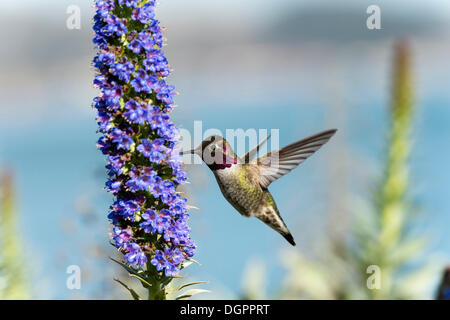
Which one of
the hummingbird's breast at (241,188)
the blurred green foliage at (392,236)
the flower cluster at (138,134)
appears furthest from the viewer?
the blurred green foliage at (392,236)

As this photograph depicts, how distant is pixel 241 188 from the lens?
6.88 meters

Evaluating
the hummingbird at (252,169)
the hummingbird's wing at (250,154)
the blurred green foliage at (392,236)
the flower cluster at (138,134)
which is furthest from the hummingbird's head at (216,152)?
the blurred green foliage at (392,236)

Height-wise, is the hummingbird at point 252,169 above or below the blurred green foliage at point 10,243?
above

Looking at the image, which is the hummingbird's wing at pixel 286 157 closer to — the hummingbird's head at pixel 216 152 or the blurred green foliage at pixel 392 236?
the hummingbird's head at pixel 216 152

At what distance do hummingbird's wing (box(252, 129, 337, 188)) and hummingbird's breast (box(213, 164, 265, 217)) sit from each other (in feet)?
0.39

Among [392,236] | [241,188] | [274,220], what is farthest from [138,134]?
[392,236]

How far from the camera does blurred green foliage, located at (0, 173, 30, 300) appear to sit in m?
8.34

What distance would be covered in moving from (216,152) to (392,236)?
4811 mm

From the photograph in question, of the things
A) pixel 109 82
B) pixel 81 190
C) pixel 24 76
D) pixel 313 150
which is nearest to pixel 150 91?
pixel 109 82

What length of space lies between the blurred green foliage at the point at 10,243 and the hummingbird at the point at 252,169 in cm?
301

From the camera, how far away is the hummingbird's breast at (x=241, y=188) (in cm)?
681

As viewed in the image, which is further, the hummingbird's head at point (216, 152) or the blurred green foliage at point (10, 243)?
the blurred green foliage at point (10, 243)

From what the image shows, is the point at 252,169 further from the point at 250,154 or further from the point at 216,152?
the point at 216,152

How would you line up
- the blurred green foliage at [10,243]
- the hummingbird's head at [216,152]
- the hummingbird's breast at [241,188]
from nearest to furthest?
the hummingbird's head at [216,152] → the hummingbird's breast at [241,188] → the blurred green foliage at [10,243]
